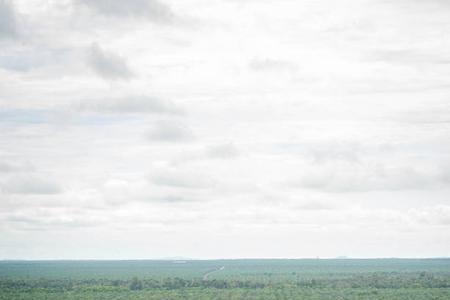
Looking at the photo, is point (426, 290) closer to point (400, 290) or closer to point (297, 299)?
point (400, 290)

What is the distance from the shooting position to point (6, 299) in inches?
4373

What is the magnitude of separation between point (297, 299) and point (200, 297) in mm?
16728

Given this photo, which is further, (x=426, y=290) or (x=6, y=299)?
(x=426, y=290)

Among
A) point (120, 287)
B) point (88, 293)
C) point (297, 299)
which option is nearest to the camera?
point (297, 299)

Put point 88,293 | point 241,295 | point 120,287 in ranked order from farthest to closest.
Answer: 1. point 120,287
2. point 88,293
3. point 241,295

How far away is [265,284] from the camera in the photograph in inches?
5571

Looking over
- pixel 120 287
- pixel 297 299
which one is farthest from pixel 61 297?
pixel 297 299

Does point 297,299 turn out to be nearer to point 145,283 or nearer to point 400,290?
point 400,290

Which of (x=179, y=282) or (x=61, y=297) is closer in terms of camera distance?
(x=61, y=297)

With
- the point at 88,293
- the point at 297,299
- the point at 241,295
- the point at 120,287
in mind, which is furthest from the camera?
the point at 120,287

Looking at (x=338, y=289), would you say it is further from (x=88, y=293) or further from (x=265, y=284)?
(x=88, y=293)

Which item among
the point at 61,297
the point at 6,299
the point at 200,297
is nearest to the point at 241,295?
the point at 200,297

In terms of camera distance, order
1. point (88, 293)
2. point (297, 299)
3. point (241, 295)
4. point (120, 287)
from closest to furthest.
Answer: point (297, 299) < point (241, 295) < point (88, 293) < point (120, 287)

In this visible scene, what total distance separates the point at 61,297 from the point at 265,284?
4899 cm
